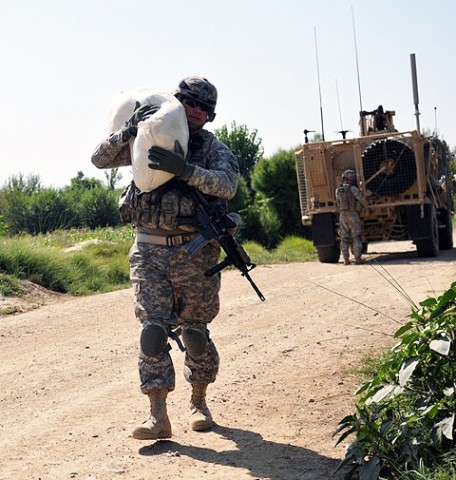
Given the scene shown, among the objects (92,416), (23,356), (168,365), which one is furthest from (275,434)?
(23,356)

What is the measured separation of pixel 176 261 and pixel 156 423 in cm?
88

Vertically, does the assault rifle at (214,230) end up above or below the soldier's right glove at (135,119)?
below

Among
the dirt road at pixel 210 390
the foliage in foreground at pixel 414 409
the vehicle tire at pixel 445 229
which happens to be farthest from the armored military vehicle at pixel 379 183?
the foliage in foreground at pixel 414 409

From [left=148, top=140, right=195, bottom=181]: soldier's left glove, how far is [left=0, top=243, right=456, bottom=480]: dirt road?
1440 millimetres

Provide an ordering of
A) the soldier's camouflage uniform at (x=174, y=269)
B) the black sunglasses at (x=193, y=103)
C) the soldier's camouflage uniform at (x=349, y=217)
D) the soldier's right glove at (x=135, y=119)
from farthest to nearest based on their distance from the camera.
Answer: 1. the soldier's camouflage uniform at (x=349, y=217)
2. the black sunglasses at (x=193, y=103)
3. the soldier's right glove at (x=135, y=119)
4. the soldier's camouflage uniform at (x=174, y=269)

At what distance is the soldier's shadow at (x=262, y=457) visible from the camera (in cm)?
465

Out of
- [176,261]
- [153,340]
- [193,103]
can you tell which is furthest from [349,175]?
[153,340]

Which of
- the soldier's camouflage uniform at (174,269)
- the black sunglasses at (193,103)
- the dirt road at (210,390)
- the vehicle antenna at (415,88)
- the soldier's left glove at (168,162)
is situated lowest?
the dirt road at (210,390)

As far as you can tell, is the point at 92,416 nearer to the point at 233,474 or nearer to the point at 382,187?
the point at 233,474

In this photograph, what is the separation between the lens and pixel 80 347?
8.82m

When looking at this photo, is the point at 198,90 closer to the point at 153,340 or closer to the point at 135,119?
the point at 135,119

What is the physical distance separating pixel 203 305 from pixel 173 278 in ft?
0.76

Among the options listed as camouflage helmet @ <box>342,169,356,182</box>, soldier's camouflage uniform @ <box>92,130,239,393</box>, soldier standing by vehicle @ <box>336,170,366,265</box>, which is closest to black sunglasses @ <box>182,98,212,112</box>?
soldier's camouflage uniform @ <box>92,130,239,393</box>

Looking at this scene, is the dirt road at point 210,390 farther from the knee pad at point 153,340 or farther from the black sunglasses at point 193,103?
the black sunglasses at point 193,103
